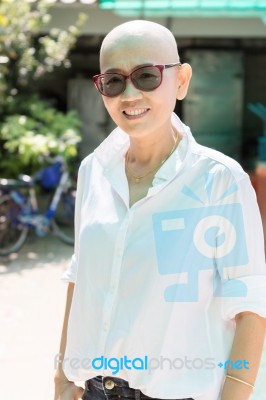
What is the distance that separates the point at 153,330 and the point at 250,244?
28cm

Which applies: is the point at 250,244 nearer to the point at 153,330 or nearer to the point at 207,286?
the point at 207,286

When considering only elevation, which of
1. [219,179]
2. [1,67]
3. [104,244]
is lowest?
[1,67]

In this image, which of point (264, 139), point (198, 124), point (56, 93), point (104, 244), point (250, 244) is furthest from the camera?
point (56, 93)

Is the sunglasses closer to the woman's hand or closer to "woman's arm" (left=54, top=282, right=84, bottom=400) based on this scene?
"woman's arm" (left=54, top=282, right=84, bottom=400)

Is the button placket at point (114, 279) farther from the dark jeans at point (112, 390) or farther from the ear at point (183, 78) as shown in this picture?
the ear at point (183, 78)

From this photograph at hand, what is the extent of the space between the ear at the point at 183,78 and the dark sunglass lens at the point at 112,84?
0.16m

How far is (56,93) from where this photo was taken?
10.7 meters

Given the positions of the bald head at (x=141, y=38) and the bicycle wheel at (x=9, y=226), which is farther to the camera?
the bicycle wheel at (x=9, y=226)

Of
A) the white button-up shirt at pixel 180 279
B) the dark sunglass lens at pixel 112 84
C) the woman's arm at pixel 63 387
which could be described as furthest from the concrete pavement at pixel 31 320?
the dark sunglass lens at pixel 112 84

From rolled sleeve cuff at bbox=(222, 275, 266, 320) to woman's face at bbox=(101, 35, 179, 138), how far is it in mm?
403

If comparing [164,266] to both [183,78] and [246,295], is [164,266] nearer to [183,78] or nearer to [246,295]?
[246,295]

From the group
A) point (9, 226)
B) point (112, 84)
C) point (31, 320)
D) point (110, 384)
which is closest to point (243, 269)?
point (110, 384)

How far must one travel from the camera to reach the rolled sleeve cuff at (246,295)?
1312mm

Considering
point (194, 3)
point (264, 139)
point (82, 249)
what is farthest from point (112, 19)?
point (82, 249)
